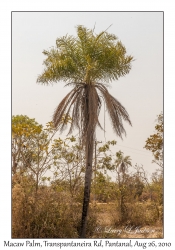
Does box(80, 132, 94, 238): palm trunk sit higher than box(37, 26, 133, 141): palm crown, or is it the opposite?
box(37, 26, 133, 141): palm crown

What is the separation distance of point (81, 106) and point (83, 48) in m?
2.24

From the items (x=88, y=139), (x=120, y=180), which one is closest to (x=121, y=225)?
(x=120, y=180)

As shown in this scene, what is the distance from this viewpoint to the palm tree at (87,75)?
522 inches

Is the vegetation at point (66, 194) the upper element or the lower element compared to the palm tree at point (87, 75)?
lower

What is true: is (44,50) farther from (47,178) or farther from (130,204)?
(130,204)

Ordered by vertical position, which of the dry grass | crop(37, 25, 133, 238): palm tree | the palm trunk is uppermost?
crop(37, 25, 133, 238): palm tree

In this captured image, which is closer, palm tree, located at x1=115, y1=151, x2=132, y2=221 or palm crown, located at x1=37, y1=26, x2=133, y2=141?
palm crown, located at x1=37, y1=26, x2=133, y2=141

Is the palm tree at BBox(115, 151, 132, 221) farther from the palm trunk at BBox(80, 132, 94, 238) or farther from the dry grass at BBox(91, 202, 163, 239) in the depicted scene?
the palm trunk at BBox(80, 132, 94, 238)

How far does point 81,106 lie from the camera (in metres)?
13.4

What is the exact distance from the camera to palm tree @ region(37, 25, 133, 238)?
43.5 ft

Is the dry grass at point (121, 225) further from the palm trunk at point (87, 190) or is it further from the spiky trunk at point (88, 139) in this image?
the spiky trunk at point (88, 139)

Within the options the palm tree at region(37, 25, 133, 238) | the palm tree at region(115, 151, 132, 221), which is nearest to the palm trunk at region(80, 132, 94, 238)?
the palm tree at region(37, 25, 133, 238)

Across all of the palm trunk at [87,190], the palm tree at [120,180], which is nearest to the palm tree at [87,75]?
the palm trunk at [87,190]

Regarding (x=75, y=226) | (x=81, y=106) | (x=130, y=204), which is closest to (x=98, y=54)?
(x=81, y=106)
